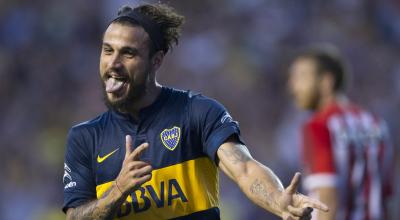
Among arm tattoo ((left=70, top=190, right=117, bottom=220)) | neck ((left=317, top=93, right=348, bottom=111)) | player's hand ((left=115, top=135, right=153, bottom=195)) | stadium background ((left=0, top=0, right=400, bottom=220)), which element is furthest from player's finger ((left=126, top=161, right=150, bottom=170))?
stadium background ((left=0, top=0, right=400, bottom=220))

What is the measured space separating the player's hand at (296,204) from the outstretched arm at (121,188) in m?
0.72

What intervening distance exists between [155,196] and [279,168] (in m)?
7.05

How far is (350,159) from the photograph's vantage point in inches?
274

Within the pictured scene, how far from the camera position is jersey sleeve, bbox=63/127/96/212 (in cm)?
555

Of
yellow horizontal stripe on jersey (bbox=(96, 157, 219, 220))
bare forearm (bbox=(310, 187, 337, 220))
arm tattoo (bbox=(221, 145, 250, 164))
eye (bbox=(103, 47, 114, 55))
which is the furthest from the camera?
bare forearm (bbox=(310, 187, 337, 220))

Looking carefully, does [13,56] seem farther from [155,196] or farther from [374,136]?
[155,196]

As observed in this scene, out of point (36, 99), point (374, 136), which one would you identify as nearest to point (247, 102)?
point (36, 99)

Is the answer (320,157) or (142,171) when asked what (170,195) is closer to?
(142,171)

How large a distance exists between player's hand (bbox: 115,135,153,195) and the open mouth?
1.84 ft

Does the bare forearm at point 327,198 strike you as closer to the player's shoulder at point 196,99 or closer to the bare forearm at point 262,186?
the player's shoulder at point 196,99

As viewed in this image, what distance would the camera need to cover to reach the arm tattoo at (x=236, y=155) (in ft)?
17.0

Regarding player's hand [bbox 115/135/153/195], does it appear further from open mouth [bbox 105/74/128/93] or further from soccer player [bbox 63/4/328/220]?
open mouth [bbox 105/74/128/93]

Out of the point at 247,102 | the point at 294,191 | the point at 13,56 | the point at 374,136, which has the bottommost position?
the point at 294,191

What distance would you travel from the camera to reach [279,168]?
12344 mm
